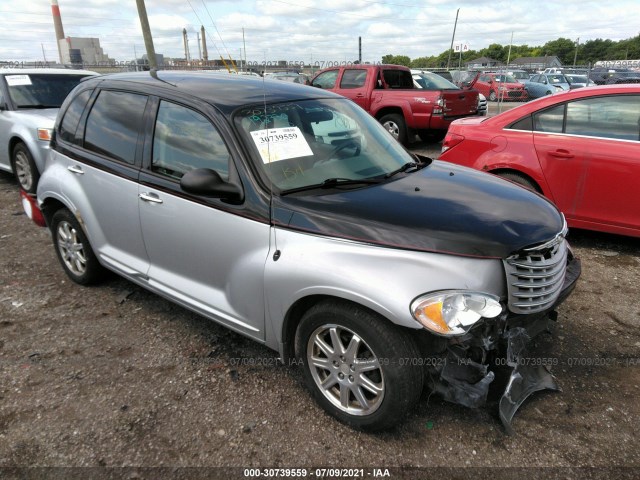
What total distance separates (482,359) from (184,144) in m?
2.14

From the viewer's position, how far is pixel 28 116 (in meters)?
6.62

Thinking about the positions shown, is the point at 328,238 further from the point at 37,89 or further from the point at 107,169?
the point at 37,89

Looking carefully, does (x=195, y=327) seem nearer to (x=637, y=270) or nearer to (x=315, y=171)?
(x=315, y=171)

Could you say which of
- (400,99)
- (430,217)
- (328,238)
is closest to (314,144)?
(328,238)

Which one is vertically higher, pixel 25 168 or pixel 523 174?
pixel 523 174

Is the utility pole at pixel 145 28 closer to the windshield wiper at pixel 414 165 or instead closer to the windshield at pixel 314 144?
the windshield at pixel 314 144

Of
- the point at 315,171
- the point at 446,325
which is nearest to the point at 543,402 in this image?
the point at 446,325

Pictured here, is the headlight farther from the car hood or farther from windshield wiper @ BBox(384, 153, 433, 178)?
windshield wiper @ BBox(384, 153, 433, 178)

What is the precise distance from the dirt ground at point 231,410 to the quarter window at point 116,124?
1267 mm

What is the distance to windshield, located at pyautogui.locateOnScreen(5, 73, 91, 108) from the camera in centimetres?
707

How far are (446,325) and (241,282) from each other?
1.17m

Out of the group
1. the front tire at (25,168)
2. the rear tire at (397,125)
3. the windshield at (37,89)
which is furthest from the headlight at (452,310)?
the rear tire at (397,125)

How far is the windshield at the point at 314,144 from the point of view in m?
2.77

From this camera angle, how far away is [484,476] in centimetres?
227
